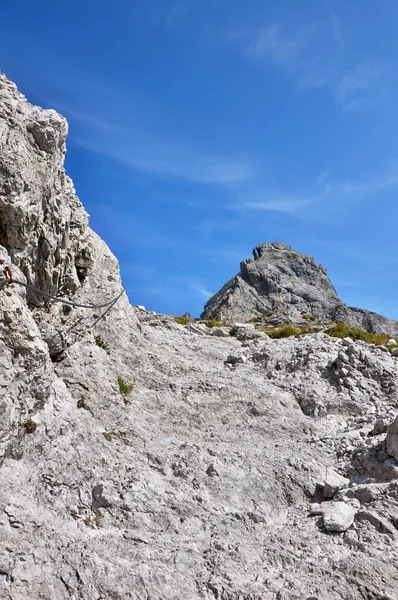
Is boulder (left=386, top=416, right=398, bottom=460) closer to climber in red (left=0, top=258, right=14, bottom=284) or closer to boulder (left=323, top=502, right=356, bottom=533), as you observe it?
boulder (left=323, top=502, right=356, bottom=533)

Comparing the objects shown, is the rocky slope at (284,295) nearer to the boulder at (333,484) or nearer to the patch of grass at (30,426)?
the boulder at (333,484)

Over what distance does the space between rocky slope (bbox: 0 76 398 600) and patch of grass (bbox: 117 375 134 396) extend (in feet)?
0.49

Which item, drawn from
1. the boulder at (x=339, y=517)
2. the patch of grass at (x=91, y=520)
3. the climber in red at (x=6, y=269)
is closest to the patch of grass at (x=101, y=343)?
the climber in red at (x=6, y=269)

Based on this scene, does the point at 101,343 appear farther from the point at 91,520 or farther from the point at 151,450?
the point at 91,520

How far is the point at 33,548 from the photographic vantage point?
304 inches

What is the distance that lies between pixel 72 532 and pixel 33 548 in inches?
31.5

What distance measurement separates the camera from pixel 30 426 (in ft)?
31.9

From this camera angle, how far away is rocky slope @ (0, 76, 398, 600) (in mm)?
7930

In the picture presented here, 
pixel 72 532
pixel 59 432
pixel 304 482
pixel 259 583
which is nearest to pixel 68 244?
pixel 59 432

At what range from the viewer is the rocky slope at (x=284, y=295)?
66.2 meters

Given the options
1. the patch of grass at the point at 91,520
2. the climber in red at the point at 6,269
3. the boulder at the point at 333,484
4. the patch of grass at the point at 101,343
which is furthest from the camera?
the patch of grass at the point at 101,343

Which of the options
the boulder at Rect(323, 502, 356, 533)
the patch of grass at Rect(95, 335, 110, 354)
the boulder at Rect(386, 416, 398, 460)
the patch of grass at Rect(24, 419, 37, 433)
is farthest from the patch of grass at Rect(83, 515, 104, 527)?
the boulder at Rect(386, 416, 398, 460)

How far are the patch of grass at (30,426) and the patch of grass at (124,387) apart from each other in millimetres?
4045

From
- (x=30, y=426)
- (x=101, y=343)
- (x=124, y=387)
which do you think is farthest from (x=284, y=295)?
(x=30, y=426)
